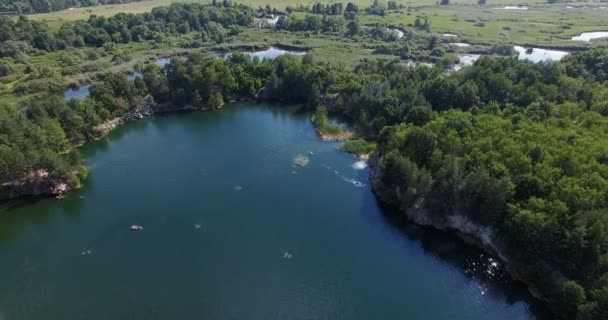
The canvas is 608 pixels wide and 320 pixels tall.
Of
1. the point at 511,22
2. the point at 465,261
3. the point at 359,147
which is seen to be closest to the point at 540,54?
the point at 511,22

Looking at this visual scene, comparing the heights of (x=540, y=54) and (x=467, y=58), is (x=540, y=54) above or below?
above

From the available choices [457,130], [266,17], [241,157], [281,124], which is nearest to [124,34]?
[266,17]

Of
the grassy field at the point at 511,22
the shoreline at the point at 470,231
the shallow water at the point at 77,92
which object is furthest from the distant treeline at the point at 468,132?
the grassy field at the point at 511,22

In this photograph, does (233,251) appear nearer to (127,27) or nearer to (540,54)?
(540,54)

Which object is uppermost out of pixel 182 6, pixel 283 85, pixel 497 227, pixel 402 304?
pixel 182 6

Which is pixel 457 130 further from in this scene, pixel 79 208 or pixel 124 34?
pixel 124 34

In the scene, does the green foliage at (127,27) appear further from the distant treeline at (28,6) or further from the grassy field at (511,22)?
the grassy field at (511,22)
